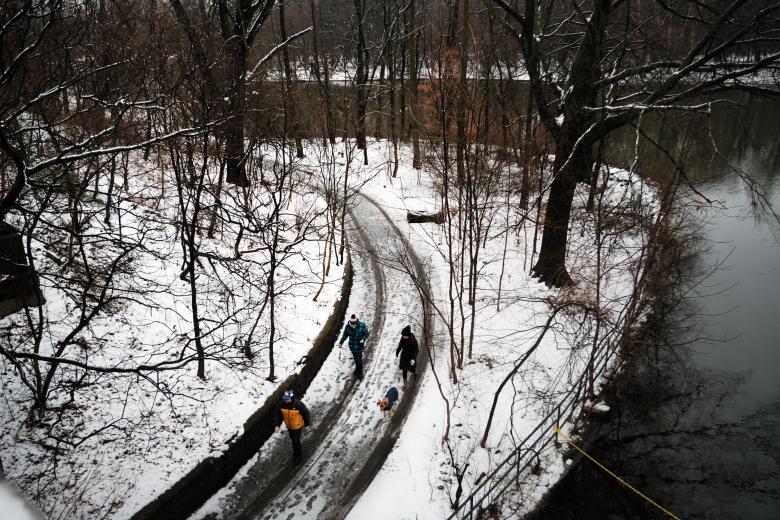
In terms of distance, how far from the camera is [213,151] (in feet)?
42.3

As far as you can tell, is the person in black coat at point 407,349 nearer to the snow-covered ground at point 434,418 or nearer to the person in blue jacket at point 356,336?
the snow-covered ground at point 434,418

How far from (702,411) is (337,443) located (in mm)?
9679

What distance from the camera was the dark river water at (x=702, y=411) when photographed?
10250 mm

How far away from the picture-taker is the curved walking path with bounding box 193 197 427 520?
8938 mm

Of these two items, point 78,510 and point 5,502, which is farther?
point 78,510

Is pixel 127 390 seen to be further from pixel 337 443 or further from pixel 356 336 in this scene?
pixel 356 336

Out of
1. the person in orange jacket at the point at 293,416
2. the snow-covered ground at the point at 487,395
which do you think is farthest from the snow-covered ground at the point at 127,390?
the snow-covered ground at the point at 487,395

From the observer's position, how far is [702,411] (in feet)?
41.6

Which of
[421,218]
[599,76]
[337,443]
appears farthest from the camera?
[421,218]

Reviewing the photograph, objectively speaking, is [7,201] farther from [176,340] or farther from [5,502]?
[176,340]

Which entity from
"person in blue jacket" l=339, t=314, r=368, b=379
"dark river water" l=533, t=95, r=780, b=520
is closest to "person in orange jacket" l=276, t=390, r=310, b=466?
"person in blue jacket" l=339, t=314, r=368, b=379

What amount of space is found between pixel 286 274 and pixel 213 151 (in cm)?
466

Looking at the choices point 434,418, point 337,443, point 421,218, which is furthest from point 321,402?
point 421,218

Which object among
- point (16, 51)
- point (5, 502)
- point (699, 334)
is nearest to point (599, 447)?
point (699, 334)
